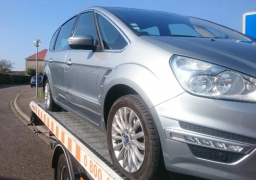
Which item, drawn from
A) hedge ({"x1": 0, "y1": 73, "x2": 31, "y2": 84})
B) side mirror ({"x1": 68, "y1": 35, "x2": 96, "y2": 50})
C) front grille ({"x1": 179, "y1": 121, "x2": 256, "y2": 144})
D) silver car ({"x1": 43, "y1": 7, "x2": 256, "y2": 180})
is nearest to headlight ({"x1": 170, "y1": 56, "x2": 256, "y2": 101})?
silver car ({"x1": 43, "y1": 7, "x2": 256, "y2": 180})

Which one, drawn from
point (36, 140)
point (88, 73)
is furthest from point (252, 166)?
point (36, 140)

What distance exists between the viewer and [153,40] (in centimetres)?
229

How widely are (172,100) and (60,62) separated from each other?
2504 millimetres

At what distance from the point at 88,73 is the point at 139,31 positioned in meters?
0.73

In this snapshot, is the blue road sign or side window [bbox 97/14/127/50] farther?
the blue road sign

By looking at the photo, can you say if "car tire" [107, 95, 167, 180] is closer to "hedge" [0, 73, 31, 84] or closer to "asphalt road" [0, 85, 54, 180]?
"asphalt road" [0, 85, 54, 180]

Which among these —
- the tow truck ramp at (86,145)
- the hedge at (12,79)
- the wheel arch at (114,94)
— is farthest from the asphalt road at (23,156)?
the hedge at (12,79)

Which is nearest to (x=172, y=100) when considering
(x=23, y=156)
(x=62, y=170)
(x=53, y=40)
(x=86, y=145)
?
(x=86, y=145)

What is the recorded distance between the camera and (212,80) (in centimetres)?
186

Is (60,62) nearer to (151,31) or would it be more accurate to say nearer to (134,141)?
(151,31)

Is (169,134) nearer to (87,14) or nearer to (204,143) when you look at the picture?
(204,143)

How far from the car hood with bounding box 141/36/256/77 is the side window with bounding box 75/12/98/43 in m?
1.11

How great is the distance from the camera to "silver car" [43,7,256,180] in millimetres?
1745

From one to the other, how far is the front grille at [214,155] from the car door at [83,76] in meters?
1.26
